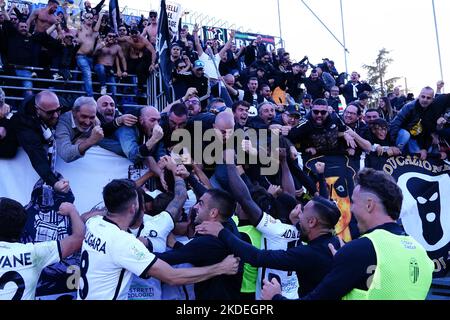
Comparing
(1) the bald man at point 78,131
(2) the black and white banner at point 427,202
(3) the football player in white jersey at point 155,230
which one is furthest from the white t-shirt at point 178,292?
(2) the black and white banner at point 427,202

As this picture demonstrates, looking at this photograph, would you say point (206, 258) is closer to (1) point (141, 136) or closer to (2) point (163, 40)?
(1) point (141, 136)

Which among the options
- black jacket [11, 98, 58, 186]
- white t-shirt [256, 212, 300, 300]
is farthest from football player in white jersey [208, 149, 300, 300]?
black jacket [11, 98, 58, 186]

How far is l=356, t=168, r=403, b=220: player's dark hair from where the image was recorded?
9.78ft

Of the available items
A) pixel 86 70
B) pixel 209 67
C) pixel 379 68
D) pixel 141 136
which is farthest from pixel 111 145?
pixel 379 68

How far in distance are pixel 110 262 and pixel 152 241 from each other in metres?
0.75

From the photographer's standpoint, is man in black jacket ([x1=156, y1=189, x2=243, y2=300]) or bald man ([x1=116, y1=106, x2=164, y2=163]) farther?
bald man ([x1=116, y1=106, x2=164, y2=163])

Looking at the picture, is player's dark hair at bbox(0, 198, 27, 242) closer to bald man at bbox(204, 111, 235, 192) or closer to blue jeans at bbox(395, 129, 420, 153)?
bald man at bbox(204, 111, 235, 192)

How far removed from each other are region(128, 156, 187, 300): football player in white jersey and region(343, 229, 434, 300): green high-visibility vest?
1767mm

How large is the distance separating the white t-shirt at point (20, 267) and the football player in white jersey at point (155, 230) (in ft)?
2.47

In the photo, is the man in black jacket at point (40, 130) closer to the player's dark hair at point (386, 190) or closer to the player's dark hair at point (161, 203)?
the player's dark hair at point (161, 203)

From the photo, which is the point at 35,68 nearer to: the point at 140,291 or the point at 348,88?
the point at 140,291

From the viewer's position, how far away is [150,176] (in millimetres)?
5051
